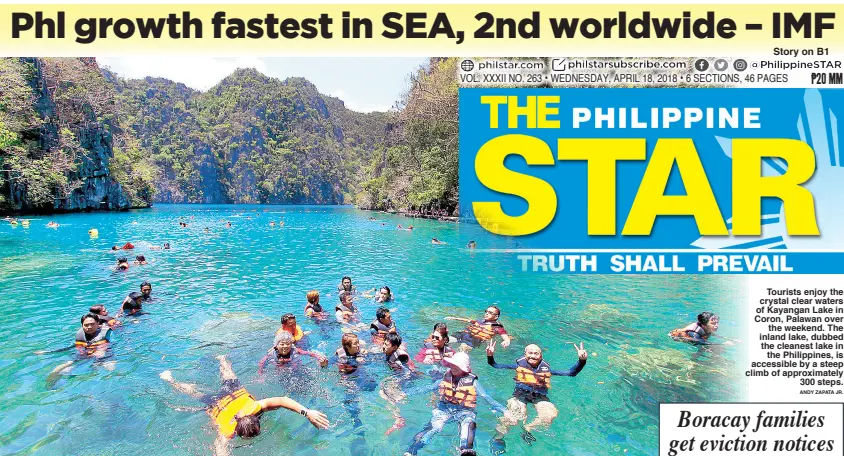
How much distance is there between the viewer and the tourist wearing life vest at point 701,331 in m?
10.7

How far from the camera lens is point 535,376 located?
7.84 metres

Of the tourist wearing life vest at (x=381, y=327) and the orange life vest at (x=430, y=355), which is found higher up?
the tourist wearing life vest at (x=381, y=327)

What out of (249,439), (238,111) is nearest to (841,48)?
(249,439)

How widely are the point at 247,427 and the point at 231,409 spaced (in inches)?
23.7

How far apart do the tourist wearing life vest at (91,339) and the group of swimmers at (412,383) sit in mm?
2417

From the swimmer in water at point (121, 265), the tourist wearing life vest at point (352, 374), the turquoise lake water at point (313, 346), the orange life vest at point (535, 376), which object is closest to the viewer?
the turquoise lake water at point (313, 346)

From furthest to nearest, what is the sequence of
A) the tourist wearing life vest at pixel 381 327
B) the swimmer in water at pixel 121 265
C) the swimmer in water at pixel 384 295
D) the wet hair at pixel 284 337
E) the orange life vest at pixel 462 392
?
the swimmer in water at pixel 121 265, the swimmer in water at pixel 384 295, the tourist wearing life vest at pixel 381 327, the wet hair at pixel 284 337, the orange life vest at pixel 462 392

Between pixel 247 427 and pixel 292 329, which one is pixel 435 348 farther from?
pixel 247 427

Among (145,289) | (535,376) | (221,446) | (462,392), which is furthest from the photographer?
(145,289)

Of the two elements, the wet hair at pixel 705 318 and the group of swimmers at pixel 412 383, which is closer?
the group of swimmers at pixel 412 383

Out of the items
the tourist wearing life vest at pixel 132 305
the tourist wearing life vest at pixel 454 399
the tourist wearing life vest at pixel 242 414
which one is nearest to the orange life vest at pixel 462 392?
the tourist wearing life vest at pixel 454 399

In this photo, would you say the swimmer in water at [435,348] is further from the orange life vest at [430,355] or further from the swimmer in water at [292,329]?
the swimmer in water at [292,329]

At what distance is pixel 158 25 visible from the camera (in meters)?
8.21

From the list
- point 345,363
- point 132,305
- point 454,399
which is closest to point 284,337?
point 345,363
